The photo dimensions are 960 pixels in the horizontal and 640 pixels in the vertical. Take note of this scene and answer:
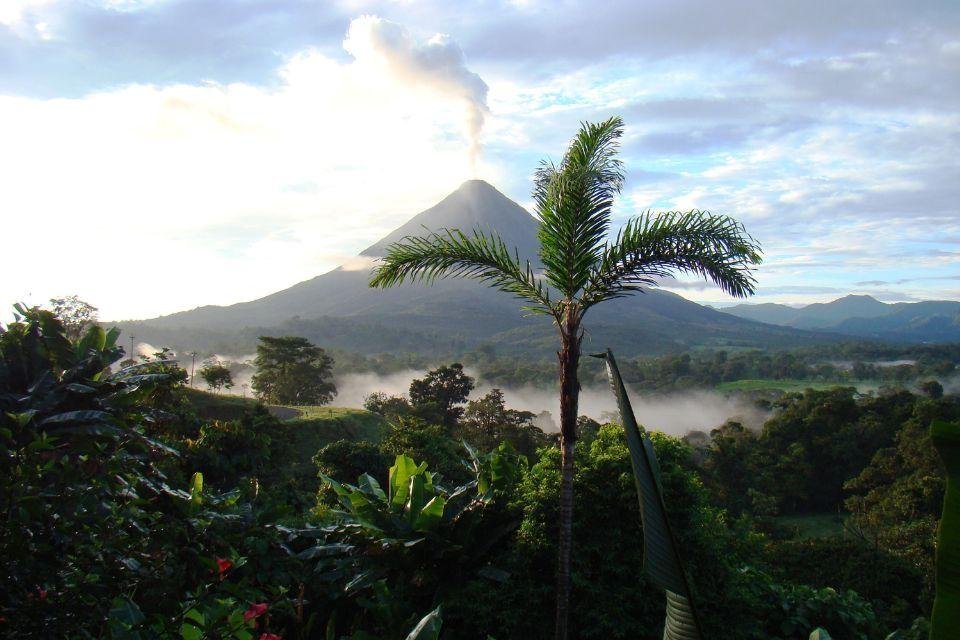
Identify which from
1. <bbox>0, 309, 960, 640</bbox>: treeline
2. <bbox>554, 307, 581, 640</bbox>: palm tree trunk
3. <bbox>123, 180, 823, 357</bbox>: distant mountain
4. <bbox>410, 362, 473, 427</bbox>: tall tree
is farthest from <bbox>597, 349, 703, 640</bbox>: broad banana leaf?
<bbox>123, 180, 823, 357</bbox>: distant mountain

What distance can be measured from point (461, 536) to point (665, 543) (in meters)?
5.14

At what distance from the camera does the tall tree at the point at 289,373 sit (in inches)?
1399

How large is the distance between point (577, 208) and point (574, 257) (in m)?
0.39

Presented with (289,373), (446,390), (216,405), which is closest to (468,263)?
(216,405)

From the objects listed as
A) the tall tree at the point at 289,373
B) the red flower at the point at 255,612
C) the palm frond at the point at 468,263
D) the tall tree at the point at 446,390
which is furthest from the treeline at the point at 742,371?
the red flower at the point at 255,612

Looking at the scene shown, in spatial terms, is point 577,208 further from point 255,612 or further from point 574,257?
point 255,612

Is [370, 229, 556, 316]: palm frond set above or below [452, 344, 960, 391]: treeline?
above

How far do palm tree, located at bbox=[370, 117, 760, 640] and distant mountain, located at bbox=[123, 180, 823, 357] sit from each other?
295 feet

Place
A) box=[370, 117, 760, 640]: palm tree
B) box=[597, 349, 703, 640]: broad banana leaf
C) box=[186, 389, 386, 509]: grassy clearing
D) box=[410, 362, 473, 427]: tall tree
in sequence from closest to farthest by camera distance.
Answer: box=[597, 349, 703, 640]: broad banana leaf → box=[370, 117, 760, 640]: palm tree → box=[186, 389, 386, 509]: grassy clearing → box=[410, 362, 473, 427]: tall tree

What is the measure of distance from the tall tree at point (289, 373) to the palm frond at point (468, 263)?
31249 mm

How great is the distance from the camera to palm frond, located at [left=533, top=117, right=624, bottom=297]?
482 centimetres

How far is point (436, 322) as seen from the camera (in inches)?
5999

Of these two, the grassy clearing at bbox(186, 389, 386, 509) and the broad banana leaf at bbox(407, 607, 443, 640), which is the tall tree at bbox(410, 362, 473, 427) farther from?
the broad banana leaf at bbox(407, 607, 443, 640)

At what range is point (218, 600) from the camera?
292 cm
